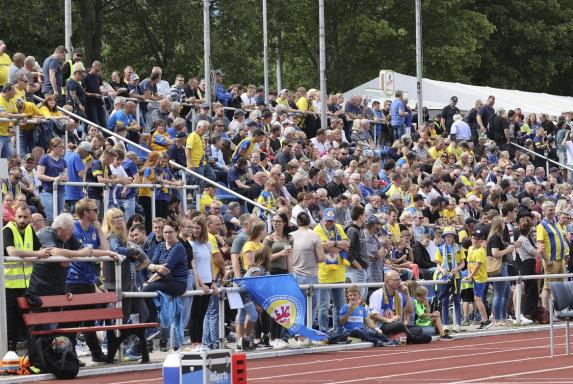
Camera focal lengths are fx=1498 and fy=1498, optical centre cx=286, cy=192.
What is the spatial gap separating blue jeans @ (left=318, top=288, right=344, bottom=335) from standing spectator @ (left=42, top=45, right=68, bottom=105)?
22.6 ft

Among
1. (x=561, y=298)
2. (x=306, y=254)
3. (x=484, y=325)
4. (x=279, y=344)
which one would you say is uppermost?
(x=306, y=254)

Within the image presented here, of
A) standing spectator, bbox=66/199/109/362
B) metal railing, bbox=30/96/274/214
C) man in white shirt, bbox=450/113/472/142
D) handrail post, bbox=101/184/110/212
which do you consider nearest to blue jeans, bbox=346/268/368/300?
metal railing, bbox=30/96/274/214

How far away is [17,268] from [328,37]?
47293mm

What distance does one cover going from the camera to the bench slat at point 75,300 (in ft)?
56.2

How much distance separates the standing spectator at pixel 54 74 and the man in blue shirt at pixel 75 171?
3360mm

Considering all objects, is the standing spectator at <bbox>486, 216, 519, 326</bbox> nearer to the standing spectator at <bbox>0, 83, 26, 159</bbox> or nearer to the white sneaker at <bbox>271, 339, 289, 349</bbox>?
the white sneaker at <bbox>271, 339, 289, 349</bbox>

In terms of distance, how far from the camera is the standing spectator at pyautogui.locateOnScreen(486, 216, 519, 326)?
25.6 m

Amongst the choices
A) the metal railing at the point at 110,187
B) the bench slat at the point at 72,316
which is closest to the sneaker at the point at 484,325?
the metal railing at the point at 110,187

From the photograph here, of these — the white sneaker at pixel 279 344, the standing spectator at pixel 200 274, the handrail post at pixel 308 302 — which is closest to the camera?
the standing spectator at pixel 200 274

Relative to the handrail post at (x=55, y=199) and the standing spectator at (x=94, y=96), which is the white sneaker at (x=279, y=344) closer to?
the handrail post at (x=55, y=199)

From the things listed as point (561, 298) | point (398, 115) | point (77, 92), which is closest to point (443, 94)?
point (398, 115)

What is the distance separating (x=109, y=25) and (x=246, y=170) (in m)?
30.4

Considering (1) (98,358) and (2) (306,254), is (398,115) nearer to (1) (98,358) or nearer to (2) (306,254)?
(2) (306,254)

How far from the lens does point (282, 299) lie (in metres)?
20.5
